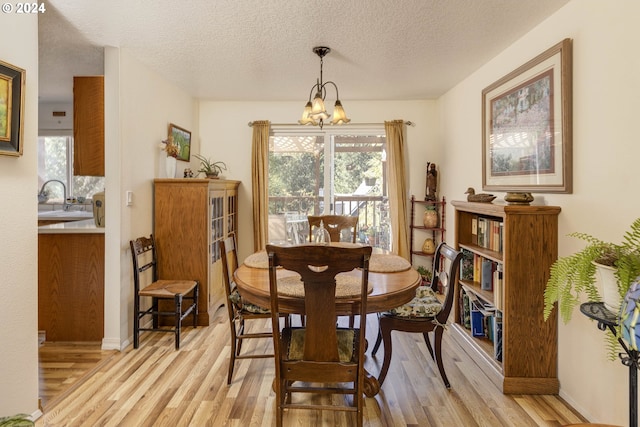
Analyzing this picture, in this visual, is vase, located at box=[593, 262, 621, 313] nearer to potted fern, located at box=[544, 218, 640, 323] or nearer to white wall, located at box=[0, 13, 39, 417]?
potted fern, located at box=[544, 218, 640, 323]

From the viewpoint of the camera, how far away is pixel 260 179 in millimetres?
4777

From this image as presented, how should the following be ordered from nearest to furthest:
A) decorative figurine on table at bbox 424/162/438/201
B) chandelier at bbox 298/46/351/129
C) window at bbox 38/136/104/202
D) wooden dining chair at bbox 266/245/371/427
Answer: wooden dining chair at bbox 266/245/371/427 < chandelier at bbox 298/46/351/129 < decorative figurine on table at bbox 424/162/438/201 < window at bbox 38/136/104/202

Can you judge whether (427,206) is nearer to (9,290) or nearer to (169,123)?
(169,123)

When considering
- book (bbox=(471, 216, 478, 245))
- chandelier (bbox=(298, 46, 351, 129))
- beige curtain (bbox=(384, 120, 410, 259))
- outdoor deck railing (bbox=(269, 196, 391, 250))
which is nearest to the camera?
chandelier (bbox=(298, 46, 351, 129))

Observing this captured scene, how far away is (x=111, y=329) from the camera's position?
306cm

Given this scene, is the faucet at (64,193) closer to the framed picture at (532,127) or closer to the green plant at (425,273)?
the green plant at (425,273)

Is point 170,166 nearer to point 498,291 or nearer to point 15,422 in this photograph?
point 15,422

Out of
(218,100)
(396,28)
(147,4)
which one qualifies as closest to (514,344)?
(396,28)

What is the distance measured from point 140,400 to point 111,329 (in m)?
1.00

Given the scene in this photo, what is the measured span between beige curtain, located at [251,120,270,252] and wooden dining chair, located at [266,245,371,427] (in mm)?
2772

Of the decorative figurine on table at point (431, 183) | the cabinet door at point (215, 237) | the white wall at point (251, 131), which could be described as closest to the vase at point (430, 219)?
the decorative figurine on table at point (431, 183)

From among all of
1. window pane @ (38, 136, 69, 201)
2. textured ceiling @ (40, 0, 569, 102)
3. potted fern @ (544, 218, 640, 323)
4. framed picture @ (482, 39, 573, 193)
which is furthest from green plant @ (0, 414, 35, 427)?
window pane @ (38, 136, 69, 201)

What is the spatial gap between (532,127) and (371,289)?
1.72 meters

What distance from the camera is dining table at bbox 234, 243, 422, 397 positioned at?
190 centimetres
